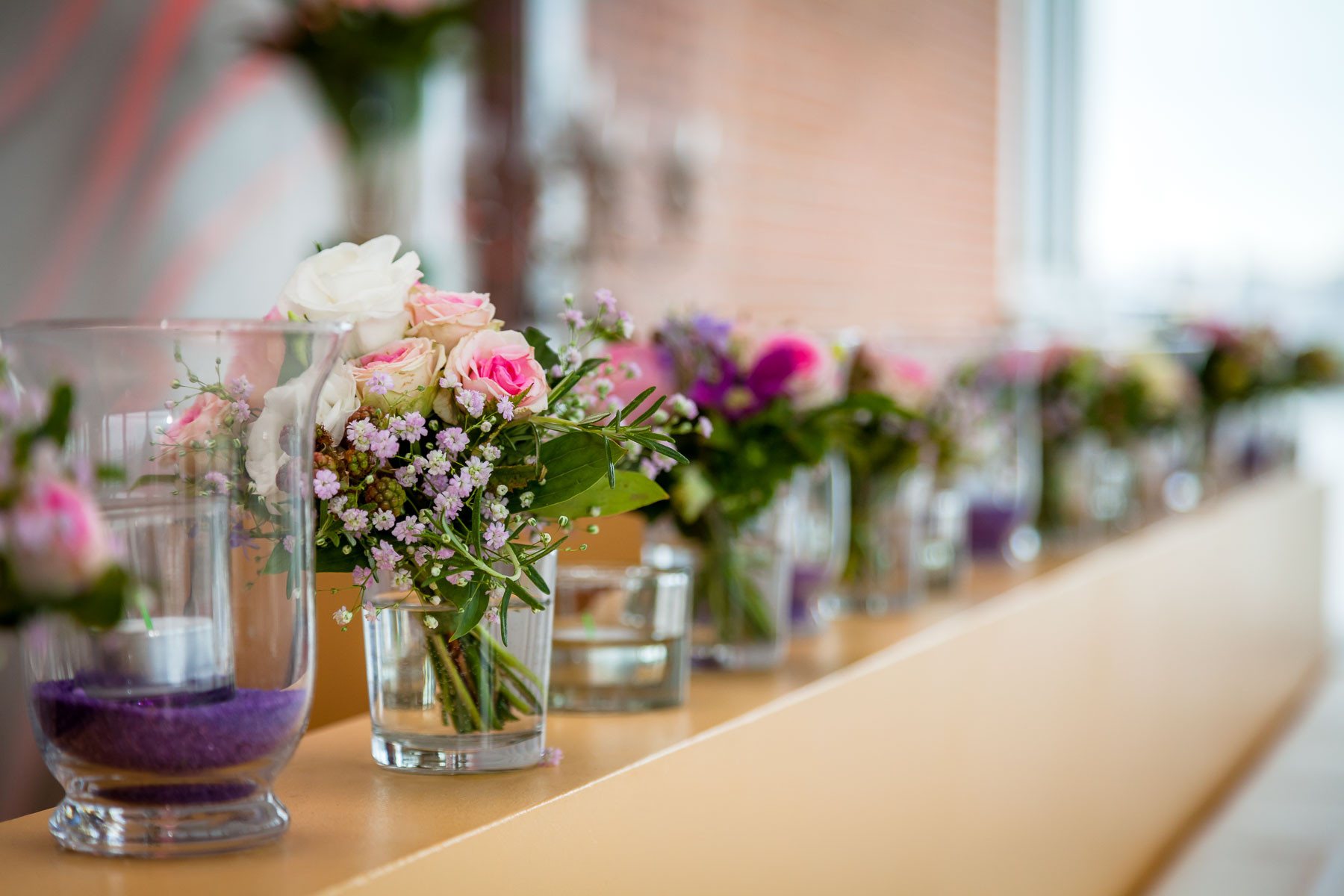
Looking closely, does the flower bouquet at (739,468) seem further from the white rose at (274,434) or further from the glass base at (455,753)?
the white rose at (274,434)

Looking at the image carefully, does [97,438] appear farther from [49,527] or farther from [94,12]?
[94,12]

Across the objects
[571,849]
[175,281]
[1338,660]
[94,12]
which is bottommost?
[1338,660]

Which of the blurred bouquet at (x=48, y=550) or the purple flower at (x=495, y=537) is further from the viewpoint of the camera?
the purple flower at (x=495, y=537)

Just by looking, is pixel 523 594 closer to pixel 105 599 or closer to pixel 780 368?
pixel 105 599

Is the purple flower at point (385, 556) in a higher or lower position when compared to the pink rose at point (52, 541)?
lower

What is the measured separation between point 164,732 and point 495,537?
0.23 meters

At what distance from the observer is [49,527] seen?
0.54 m

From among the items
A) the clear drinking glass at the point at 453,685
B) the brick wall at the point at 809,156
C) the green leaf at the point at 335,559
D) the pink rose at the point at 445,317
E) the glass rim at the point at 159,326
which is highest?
the brick wall at the point at 809,156

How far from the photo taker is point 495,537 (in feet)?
2.75

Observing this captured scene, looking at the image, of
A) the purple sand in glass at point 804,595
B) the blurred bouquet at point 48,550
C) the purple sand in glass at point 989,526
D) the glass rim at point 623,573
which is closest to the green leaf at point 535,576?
the glass rim at point 623,573

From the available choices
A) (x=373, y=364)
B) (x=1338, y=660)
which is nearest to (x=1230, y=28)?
(x=1338, y=660)

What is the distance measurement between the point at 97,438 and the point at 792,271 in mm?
4111

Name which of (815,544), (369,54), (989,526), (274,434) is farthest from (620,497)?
(369,54)

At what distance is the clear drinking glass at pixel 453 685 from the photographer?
2.89 feet
